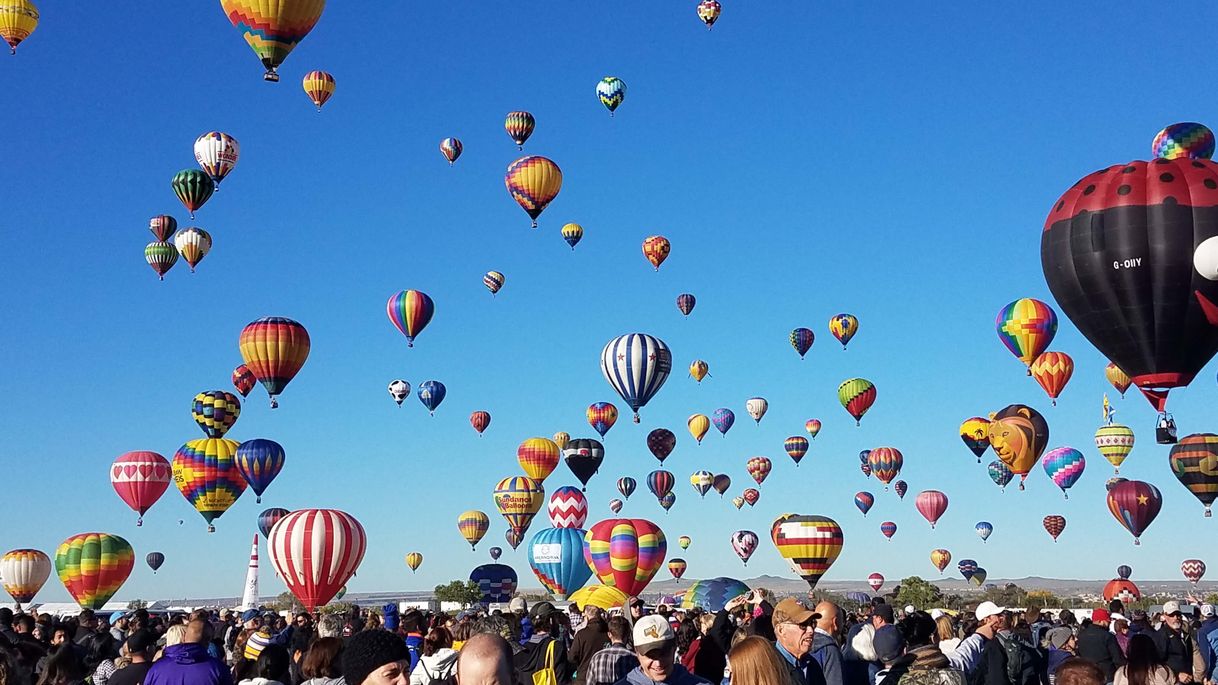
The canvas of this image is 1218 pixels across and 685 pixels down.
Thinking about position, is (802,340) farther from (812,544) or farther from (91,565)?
(91,565)

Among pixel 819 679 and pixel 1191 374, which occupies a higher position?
pixel 1191 374

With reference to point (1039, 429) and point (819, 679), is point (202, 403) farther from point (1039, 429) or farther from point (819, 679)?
point (819, 679)

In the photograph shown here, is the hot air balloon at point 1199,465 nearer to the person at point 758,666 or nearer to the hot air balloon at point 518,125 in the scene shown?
the hot air balloon at point 518,125

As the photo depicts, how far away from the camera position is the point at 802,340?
5638 centimetres

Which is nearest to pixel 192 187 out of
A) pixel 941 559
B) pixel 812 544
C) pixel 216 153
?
pixel 216 153

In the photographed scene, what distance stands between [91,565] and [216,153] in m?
13.3

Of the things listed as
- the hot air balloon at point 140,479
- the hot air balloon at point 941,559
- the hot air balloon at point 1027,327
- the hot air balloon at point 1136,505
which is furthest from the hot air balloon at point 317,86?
the hot air balloon at point 941,559

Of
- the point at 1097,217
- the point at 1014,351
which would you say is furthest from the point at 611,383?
the point at 1097,217

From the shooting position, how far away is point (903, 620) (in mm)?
8609

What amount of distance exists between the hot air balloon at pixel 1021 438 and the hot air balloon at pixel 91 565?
3172 cm

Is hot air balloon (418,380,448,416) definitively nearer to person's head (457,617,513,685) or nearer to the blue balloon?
the blue balloon

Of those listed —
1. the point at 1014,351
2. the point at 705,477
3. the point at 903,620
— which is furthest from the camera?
the point at 705,477

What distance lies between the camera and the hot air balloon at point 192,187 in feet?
130

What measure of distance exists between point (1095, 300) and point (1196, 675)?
1344 centimetres
